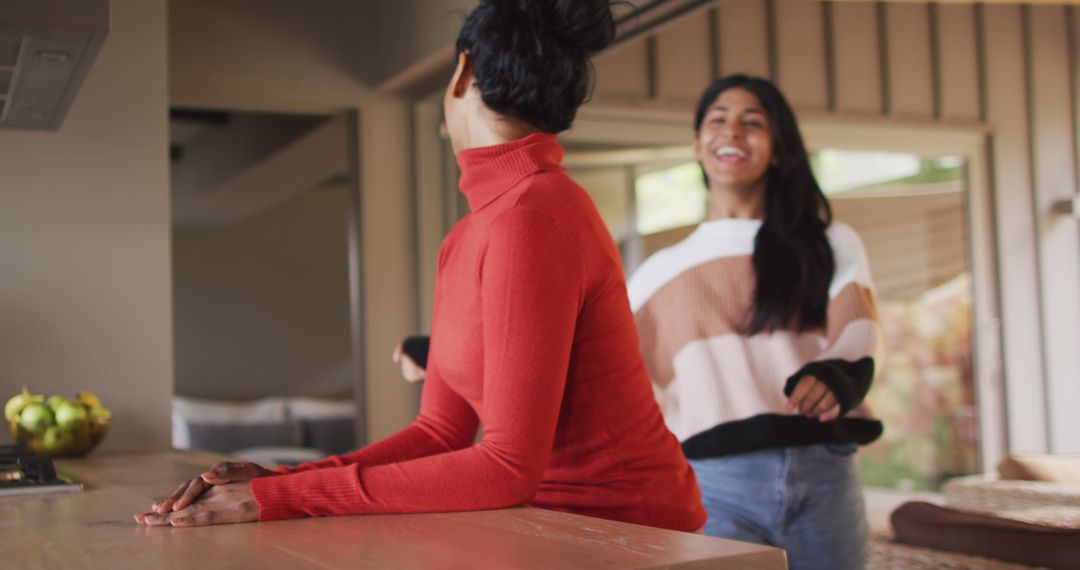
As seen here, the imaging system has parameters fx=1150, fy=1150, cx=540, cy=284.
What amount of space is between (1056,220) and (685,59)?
7.92 feet

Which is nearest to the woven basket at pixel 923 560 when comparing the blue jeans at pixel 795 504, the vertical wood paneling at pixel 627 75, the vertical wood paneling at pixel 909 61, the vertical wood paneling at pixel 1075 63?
the blue jeans at pixel 795 504

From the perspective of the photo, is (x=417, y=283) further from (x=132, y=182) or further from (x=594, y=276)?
(x=594, y=276)

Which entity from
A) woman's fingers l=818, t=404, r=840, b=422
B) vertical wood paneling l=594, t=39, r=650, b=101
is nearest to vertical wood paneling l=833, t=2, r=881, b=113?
vertical wood paneling l=594, t=39, r=650, b=101

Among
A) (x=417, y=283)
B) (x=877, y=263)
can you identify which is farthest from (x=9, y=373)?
(x=877, y=263)

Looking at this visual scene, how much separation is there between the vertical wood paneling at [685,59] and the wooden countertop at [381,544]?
13.4 feet

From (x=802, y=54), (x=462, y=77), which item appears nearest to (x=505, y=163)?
(x=462, y=77)

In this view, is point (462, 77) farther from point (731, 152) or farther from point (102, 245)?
point (102, 245)

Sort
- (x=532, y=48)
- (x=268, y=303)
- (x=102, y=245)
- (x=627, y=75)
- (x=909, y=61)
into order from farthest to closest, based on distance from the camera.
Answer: (x=268, y=303) → (x=909, y=61) → (x=627, y=75) → (x=102, y=245) → (x=532, y=48)

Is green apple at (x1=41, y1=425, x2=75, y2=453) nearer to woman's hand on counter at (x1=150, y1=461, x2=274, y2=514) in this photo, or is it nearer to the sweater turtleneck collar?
woman's hand on counter at (x1=150, y1=461, x2=274, y2=514)

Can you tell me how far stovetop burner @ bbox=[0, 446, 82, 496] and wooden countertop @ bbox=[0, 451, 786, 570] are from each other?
297 mm

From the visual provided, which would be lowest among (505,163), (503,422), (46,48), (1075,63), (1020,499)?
(1020,499)

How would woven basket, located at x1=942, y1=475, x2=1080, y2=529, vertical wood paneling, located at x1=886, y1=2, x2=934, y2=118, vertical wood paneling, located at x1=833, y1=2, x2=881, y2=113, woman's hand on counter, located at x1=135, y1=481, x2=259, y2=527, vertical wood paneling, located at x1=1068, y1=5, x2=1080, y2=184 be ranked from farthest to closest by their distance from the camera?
vertical wood paneling, located at x1=1068, y1=5, x2=1080, y2=184
vertical wood paneling, located at x1=886, y1=2, x2=934, y2=118
vertical wood paneling, located at x1=833, y1=2, x2=881, y2=113
woven basket, located at x1=942, y1=475, x2=1080, y2=529
woman's hand on counter, located at x1=135, y1=481, x2=259, y2=527

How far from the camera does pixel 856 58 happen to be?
554cm

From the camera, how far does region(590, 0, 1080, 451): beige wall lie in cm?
532
